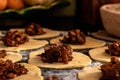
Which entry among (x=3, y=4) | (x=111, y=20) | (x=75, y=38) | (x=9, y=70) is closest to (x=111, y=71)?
(x=9, y=70)

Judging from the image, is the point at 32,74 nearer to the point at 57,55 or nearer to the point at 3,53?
the point at 57,55

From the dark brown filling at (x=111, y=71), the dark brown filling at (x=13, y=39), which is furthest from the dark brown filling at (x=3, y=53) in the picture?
the dark brown filling at (x=111, y=71)

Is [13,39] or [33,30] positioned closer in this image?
[13,39]

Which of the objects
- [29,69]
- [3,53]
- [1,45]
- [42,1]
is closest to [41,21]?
[42,1]

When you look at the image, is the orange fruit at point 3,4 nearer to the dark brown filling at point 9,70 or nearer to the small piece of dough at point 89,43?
the small piece of dough at point 89,43

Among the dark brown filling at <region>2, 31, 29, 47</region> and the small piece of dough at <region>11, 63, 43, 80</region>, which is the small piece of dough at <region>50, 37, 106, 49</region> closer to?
the dark brown filling at <region>2, 31, 29, 47</region>

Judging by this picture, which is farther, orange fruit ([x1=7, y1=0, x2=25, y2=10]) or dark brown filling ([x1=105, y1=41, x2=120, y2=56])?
orange fruit ([x1=7, y1=0, x2=25, y2=10])

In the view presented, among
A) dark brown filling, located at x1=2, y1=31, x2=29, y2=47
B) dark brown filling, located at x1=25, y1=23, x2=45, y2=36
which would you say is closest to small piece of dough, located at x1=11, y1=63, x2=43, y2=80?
dark brown filling, located at x1=2, y1=31, x2=29, y2=47

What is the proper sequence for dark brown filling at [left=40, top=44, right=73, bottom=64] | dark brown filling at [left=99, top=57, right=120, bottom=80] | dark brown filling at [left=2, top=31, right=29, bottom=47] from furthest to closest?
1. dark brown filling at [left=2, top=31, right=29, bottom=47]
2. dark brown filling at [left=40, top=44, right=73, bottom=64]
3. dark brown filling at [left=99, top=57, right=120, bottom=80]
